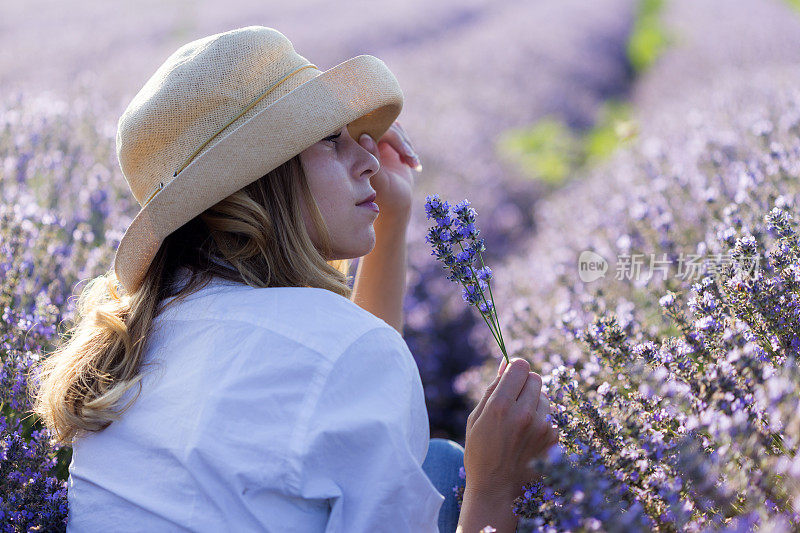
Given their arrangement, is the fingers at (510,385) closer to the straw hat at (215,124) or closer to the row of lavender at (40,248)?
the straw hat at (215,124)

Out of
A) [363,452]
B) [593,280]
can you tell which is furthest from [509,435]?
[593,280]

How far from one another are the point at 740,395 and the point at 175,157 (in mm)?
1219

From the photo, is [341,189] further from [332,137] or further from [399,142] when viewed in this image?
[399,142]

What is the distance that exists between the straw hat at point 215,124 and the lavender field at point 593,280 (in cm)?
58

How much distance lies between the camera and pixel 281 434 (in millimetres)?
1270

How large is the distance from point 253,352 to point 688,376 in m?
0.79

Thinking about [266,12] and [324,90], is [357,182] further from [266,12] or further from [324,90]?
[266,12]

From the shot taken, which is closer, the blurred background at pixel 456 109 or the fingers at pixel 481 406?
the fingers at pixel 481 406

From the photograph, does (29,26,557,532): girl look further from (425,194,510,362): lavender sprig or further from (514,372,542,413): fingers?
(425,194,510,362): lavender sprig

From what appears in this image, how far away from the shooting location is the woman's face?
1.70 meters

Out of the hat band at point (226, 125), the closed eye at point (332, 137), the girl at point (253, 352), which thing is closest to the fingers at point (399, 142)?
the girl at point (253, 352)

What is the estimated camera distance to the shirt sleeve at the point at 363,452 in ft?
4.15

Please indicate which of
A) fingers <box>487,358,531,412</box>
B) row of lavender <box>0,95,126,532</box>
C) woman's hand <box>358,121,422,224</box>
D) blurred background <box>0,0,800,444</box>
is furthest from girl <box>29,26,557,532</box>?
blurred background <box>0,0,800,444</box>

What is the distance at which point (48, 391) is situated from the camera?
1624 mm
